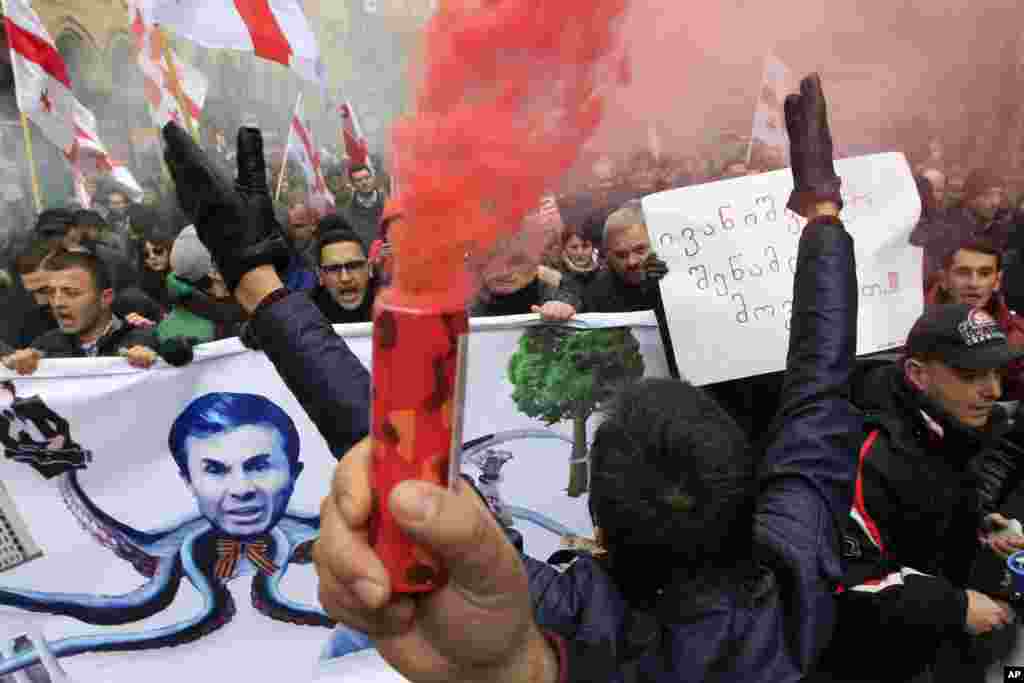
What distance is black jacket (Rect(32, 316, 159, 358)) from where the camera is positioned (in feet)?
8.91

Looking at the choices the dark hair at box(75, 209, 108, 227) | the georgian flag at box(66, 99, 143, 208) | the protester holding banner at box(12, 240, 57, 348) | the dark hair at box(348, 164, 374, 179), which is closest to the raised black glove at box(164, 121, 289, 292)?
the protester holding banner at box(12, 240, 57, 348)

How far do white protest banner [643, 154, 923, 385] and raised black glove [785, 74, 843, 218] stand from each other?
1.26 metres

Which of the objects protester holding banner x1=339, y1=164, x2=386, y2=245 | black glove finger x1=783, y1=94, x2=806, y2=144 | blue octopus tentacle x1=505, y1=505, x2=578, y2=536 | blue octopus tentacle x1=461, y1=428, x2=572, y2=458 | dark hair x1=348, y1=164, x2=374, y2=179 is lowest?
blue octopus tentacle x1=505, y1=505, x2=578, y2=536

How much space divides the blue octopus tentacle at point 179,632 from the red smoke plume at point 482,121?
188 centimetres

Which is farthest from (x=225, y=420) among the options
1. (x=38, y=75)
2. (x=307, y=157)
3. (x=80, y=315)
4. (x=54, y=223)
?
(x=54, y=223)

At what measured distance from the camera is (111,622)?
2320mm

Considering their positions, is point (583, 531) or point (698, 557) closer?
point (698, 557)

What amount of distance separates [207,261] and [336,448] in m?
2.24

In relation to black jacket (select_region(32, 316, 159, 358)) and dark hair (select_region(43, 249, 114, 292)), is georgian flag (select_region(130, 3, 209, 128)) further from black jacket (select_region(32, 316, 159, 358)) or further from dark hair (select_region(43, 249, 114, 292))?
black jacket (select_region(32, 316, 159, 358))

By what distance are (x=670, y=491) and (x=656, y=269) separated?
174 centimetres

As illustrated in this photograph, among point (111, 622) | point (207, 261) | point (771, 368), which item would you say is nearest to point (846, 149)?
point (771, 368)

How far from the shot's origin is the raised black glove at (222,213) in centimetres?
112

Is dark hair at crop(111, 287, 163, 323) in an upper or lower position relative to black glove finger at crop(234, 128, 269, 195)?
lower

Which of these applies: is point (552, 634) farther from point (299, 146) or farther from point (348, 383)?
point (299, 146)
